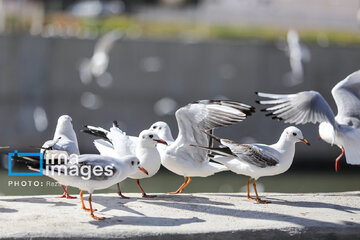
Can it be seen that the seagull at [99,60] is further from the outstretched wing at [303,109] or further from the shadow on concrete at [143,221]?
the shadow on concrete at [143,221]

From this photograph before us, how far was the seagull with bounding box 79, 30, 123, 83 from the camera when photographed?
14.5 metres

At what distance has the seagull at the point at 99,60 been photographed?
14487mm

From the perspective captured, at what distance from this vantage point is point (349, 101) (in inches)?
293

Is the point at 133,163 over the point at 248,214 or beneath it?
over

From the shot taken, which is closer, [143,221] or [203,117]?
[143,221]

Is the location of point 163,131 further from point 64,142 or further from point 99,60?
point 99,60

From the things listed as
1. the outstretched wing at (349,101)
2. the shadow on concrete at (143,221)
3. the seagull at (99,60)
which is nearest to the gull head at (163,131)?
the shadow on concrete at (143,221)

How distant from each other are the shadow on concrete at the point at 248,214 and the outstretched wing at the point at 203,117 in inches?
25.7

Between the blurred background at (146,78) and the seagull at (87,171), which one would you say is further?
the blurred background at (146,78)

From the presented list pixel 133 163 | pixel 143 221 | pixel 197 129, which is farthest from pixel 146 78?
pixel 143 221

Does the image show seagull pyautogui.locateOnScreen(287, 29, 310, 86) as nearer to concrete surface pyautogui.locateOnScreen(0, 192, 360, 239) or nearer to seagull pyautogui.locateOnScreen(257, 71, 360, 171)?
seagull pyautogui.locateOnScreen(257, 71, 360, 171)

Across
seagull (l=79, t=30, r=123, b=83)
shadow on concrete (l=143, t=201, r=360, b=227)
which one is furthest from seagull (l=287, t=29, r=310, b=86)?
shadow on concrete (l=143, t=201, r=360, b=227)

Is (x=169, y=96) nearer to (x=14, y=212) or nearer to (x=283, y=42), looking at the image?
(x=283, y=42)

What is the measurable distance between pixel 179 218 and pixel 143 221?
12.5 inches
